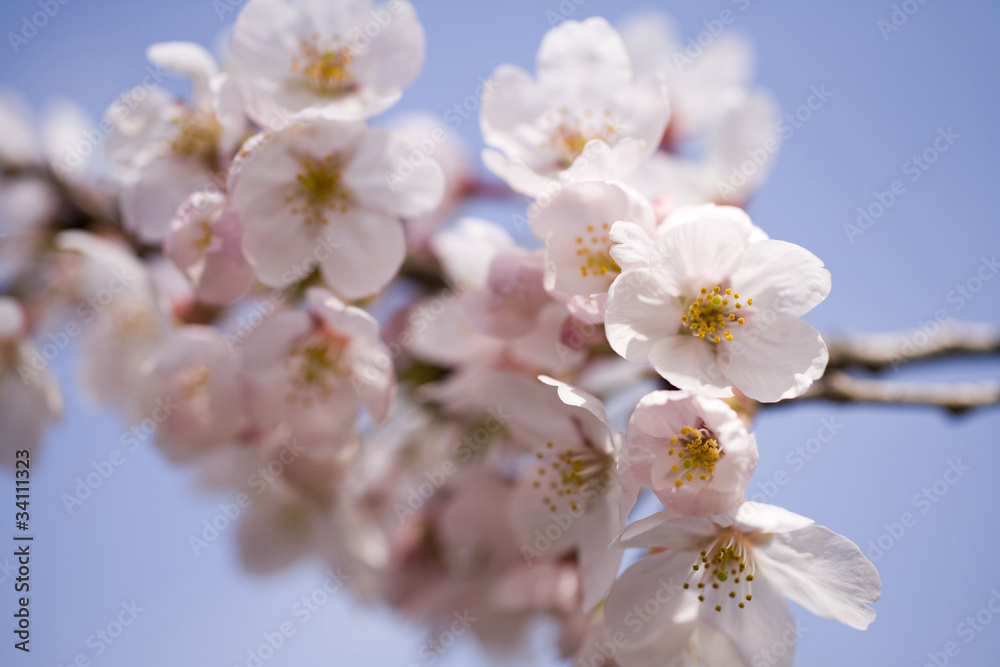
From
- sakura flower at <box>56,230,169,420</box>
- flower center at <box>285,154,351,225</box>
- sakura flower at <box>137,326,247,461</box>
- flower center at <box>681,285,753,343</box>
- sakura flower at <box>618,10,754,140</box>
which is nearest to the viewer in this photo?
flower center at <box>681,285,753,343</box>

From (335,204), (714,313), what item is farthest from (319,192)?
(714,313)

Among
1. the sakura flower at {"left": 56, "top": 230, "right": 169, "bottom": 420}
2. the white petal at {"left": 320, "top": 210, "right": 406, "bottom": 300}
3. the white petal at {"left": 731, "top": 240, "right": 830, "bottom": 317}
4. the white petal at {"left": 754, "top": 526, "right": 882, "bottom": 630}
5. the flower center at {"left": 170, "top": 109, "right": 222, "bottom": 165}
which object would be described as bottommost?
the sakura flower at {"left": 56, "top": 230, "right": 169, "bottom": 420}

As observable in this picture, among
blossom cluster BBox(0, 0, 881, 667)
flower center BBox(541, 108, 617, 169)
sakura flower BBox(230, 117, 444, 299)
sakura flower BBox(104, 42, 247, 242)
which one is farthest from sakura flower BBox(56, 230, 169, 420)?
flower center BBox(541, 108, 617, 169)

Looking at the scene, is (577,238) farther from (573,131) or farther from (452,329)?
(452,329)

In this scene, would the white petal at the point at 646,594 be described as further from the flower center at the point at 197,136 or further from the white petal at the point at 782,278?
the flower center at the point at 197,136

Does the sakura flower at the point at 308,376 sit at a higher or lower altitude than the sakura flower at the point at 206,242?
lower

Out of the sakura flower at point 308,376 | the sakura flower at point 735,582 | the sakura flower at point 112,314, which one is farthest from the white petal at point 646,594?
the sakura flower at point 112,314

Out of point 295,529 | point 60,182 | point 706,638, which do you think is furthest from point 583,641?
point 60,182

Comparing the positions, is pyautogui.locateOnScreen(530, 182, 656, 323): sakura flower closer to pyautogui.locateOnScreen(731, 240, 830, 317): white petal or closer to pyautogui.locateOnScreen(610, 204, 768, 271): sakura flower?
pyautogui.locateOnScreen(610, 204, 768, 271): sakura flower
